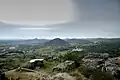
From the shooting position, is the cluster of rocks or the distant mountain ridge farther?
the distant mountain ridge

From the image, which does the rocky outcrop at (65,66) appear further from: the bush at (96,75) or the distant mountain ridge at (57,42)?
the distant mountain ridge at (57,42)

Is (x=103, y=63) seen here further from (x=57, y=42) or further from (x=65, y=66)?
(x=57, y=42)

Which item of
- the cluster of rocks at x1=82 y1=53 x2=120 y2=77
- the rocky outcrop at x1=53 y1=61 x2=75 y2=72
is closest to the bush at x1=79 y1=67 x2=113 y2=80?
the cluster of rocks at x1=82 y1=53 x2=120 y2=77

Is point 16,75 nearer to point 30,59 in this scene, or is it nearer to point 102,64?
point 30,59

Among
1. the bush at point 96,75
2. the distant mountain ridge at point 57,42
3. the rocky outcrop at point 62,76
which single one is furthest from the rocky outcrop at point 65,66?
the distant mountain ridge at point 57,42

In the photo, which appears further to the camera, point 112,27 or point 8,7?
point 112,27

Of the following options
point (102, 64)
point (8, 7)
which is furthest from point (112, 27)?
point (8, 7)

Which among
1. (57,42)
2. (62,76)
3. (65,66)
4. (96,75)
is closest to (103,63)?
(96,75)

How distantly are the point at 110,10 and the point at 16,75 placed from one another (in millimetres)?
2895

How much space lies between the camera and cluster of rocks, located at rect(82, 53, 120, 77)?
14.1 feet

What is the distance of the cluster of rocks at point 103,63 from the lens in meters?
4.31

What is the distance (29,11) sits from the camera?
15.0ft

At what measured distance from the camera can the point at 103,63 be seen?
174 inches

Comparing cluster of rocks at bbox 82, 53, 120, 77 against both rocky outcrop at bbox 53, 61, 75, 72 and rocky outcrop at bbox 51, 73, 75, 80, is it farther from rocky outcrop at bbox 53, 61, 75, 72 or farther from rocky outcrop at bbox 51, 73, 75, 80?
rocky outcrop at bbox 51, 73, 75, 80
